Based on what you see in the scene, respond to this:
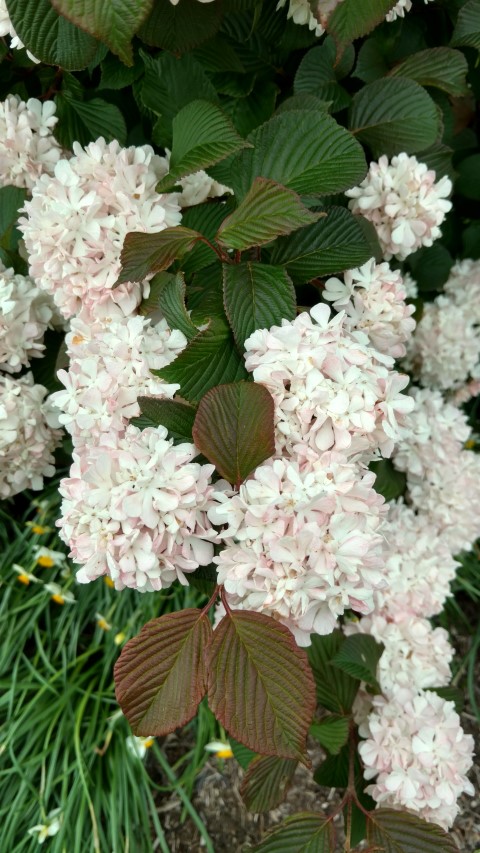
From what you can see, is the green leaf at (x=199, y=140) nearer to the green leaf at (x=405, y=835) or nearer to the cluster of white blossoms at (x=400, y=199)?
the cluster of white blossoms at (x=400, y=199)

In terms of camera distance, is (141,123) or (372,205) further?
(141,123)

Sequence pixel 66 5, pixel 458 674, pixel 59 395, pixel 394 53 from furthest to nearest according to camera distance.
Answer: pixel 458 674 < pixel 394 53 < pixel 59 395 < pixel 66 5

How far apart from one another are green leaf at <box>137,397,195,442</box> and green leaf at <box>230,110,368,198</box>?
267mm

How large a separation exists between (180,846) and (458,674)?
2.19ft

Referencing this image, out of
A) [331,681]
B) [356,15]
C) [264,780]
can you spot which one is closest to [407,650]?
[331,681]

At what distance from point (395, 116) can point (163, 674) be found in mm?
754

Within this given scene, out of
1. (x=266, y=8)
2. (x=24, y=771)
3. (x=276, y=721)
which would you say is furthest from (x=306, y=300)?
(x=24, y=771)

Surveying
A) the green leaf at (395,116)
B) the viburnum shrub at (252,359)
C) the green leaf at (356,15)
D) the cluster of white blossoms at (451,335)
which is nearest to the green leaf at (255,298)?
the viburnum shrub at (252,359)

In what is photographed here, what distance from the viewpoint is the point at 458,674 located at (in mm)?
1500

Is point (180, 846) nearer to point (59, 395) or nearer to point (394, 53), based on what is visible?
point (59, 395)

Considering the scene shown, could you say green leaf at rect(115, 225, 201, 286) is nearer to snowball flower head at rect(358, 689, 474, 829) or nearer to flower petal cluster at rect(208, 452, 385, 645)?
flower petal cluster at rect(208, 452, 385, 645)

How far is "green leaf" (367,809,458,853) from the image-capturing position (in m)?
0.78

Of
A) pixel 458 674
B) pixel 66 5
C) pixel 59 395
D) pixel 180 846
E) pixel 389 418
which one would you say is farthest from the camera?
pixel 458 674

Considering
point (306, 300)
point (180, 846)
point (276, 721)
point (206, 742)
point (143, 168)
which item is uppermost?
point (143, 168)
